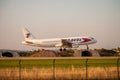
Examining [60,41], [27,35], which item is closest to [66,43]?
[60,41]

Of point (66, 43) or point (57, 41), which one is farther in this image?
point (57, 41)

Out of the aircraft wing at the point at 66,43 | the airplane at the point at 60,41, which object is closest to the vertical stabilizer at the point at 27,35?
the airplane at the point at 60,41

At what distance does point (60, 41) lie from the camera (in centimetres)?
9981

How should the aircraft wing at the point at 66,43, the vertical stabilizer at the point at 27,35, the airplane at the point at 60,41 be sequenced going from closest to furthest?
the aircraft wing at the point at 66,43 → the airplane at the point at 60,41 → the vertical stabilizer at the point at 27,35

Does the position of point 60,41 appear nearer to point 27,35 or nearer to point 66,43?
point 66,43

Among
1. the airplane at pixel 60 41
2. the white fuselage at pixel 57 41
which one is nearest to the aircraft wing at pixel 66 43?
the airplane at pixel 60 41

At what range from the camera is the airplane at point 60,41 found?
309 feet

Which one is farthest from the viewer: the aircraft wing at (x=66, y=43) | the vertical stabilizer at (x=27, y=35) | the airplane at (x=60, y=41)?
the vertical stabilizer at (x=27, y=35)

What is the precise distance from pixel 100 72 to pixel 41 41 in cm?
6970

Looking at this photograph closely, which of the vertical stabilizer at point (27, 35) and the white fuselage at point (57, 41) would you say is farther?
the vertical stabilizer at point (27, 35)

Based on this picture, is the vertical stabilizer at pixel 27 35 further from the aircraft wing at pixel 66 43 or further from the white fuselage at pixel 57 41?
the aircraft wing at pixel 66 43

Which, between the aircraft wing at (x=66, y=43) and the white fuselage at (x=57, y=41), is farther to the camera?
the white fuselage at (x=57, y=41)

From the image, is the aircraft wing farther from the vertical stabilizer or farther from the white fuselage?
the vertical stabilizer

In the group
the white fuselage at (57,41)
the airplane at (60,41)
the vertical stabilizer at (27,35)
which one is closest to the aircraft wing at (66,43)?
the airplane at (60,41)
